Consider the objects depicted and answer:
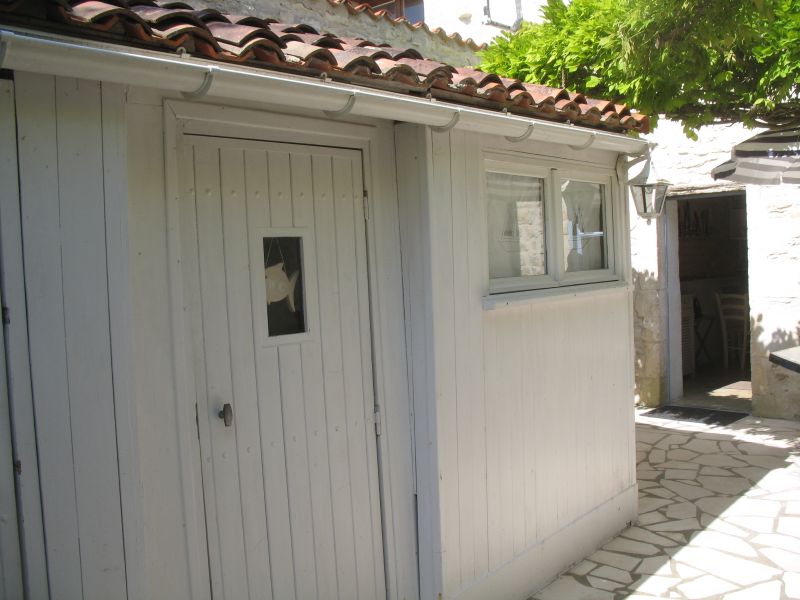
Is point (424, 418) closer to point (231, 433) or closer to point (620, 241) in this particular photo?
point (231, 433)

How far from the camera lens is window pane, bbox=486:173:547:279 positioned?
14.7 feet

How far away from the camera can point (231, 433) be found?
3.20 meters

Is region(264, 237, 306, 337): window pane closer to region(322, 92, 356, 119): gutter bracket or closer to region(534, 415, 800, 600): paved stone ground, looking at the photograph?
region(322, 92, 356, 119): gutter bracket

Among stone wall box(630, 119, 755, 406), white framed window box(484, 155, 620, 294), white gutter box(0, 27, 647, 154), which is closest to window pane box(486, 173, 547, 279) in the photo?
white framed window box(484, 155, 620, 294)

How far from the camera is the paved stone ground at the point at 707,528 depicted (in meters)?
4.59

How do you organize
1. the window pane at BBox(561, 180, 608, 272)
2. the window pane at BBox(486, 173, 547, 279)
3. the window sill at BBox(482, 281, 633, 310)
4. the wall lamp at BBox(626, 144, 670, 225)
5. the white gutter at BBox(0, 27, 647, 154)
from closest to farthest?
1. the white gutter at BBox(0, 27, 647, 154)
2. the window sill at BBox(482, 281, 633, 310)
3. the window pane at BBox(486, 173, 547, 279)
4. the window pane at BBox(561, 180, 608, 272)
5. the wall lamp at BBox(626, 144, 670, 225)

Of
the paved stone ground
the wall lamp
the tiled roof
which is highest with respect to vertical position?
the tiled roof

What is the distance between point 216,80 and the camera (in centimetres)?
266

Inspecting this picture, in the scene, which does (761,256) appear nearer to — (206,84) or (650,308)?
(650,308)

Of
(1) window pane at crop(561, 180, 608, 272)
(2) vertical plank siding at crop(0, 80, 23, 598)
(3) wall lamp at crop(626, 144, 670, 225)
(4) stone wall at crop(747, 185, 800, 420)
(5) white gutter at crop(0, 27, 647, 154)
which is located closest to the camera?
(5) white gutter at crop(0, 27, 647, 154)

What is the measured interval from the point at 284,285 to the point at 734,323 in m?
10.2

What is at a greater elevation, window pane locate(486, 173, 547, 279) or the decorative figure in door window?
window pane locate(486, 173, 547, 279)

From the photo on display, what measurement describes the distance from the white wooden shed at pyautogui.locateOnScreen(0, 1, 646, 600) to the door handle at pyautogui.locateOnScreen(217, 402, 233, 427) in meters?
0.01

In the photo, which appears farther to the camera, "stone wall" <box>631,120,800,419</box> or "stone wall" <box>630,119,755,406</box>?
"stone wall" <box>630,119,755,406</box>
